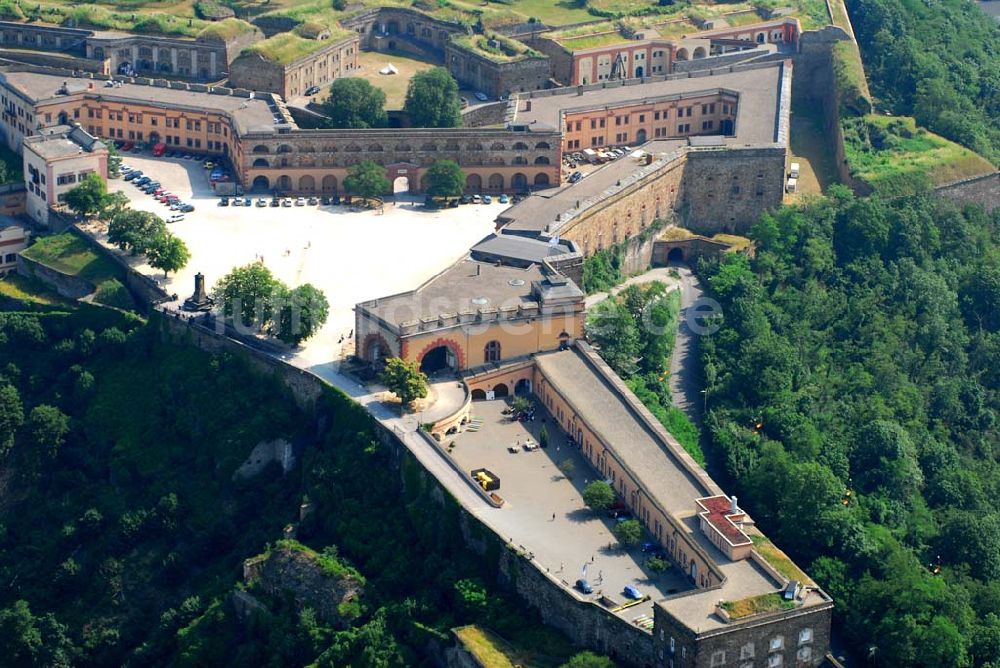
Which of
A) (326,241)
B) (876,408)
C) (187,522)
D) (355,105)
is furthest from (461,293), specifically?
(355,105)

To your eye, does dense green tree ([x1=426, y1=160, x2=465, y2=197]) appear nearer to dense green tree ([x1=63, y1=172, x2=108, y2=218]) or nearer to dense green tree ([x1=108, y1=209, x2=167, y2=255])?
dense green tree ([x1=108, y1=209, x2=167, y2=255])

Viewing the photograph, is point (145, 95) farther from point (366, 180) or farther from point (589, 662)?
point (589, 662)

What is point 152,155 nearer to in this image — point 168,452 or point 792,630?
point 168,452

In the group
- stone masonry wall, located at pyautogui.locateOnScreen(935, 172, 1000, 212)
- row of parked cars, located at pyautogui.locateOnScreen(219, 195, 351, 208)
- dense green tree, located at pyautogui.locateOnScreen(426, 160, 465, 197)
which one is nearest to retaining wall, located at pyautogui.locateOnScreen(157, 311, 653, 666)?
row of parked cars, located at pyautogui.locateOnScreen(219, 195, 351, 208)

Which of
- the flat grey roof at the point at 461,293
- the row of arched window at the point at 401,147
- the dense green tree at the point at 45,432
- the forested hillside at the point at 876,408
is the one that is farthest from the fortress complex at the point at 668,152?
the dense green tree at the point at 45,432

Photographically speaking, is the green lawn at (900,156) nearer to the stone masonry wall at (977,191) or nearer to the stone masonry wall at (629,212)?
the stone masonry wall at (977,191)

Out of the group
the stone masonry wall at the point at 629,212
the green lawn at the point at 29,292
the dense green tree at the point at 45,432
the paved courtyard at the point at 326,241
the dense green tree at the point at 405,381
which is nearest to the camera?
the dense green tree at the point at 405,381
